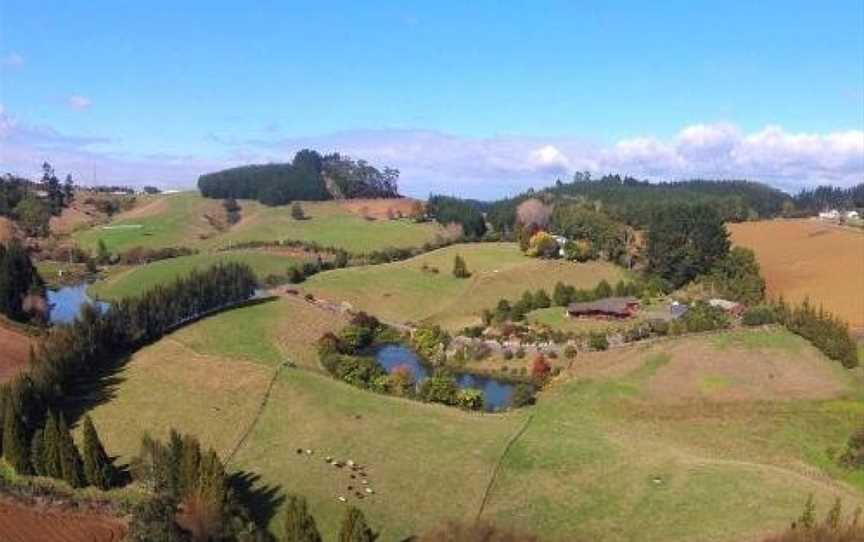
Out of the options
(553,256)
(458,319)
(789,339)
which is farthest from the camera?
(553,256)

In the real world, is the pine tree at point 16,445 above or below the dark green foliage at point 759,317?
below

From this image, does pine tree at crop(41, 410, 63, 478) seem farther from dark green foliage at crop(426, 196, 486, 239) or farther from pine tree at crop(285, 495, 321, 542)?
dark green foliage at crop(426, 196, 486, 239)

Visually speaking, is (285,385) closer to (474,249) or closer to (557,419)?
(557,419)

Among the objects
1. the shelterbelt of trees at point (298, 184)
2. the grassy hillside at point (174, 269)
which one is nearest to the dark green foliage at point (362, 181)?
the shelterbelt of trees at point (298, 184)

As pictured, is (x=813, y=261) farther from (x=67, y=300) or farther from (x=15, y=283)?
(x=67, y=300)

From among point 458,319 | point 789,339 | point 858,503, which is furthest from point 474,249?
point 858,503

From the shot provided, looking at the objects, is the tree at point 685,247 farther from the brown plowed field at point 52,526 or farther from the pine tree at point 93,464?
the brown plowed field at point 52,526

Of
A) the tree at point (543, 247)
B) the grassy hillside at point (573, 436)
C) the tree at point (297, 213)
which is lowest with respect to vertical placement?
the grassy hillside at point (573, 436)
